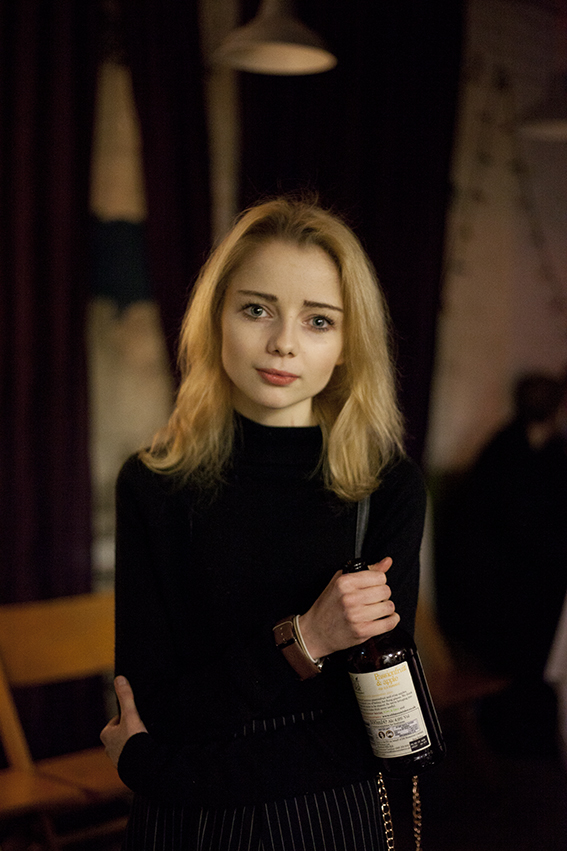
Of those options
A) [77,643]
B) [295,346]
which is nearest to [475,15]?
[295,346]

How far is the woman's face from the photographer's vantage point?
112 centimetres

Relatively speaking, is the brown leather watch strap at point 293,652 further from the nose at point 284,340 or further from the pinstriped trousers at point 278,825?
the nose at point 284,340

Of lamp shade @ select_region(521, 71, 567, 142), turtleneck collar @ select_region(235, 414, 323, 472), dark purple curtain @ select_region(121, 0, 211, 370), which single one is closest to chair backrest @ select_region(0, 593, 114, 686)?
dark purple curtain @ select_region(121, 0, 211, 370)

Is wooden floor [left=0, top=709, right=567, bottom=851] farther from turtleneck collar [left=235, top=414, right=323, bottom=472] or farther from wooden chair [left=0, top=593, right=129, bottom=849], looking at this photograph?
turtleneck collar [left=235, top=414, right=323, bottom=472]

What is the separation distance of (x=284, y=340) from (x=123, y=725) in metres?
0.62

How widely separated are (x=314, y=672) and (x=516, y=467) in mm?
2244

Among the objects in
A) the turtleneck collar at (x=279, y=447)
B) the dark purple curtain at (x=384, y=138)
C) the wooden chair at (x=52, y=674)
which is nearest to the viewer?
the turtleneck collar at (x=279, y=447)

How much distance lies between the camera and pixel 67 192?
2430mm

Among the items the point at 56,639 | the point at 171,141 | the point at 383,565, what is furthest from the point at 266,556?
the point at 171,141

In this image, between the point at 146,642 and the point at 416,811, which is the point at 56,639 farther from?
A: the point at 416,811

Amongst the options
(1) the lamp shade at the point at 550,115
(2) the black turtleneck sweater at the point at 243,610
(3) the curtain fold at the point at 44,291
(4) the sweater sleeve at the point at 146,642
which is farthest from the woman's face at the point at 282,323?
(1) the lamp shade at the point at 550,115

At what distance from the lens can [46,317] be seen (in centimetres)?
248

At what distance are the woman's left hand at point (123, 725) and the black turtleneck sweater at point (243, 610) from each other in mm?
16

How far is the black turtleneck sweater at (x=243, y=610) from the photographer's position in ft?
3.41
